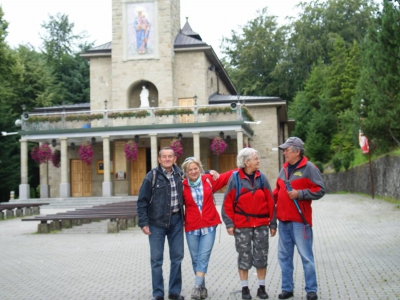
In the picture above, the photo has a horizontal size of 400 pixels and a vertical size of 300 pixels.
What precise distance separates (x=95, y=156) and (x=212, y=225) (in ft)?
102

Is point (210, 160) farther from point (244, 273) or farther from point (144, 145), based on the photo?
point (244, 273)

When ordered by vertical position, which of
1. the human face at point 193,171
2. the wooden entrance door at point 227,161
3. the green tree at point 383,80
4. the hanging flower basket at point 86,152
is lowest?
the human face at point 193,171

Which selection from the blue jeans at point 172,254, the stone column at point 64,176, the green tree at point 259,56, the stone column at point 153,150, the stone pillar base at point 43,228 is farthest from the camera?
the green tree at point 259,56

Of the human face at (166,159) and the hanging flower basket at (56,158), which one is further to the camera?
the hanging flower basket at (56,158)

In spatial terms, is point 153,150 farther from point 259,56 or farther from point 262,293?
point 259,56

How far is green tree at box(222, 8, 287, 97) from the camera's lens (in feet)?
218

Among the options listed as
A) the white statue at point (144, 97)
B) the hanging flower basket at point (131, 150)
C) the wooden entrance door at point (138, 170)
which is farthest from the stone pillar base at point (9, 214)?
the white statue at point (144, 97)

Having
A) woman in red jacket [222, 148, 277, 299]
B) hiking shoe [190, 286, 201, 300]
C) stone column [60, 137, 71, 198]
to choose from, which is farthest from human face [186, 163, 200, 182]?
stone column [60, 137, 71, 198]

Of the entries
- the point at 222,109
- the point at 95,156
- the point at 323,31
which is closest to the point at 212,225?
the point at 222,109

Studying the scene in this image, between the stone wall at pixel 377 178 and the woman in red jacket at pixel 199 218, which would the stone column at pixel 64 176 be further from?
the woman in red jacket at pixel 199 218

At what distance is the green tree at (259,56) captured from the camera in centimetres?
6644

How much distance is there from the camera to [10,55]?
128 ft

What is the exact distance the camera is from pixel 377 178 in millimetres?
26078

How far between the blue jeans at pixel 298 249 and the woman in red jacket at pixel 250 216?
18 cm
